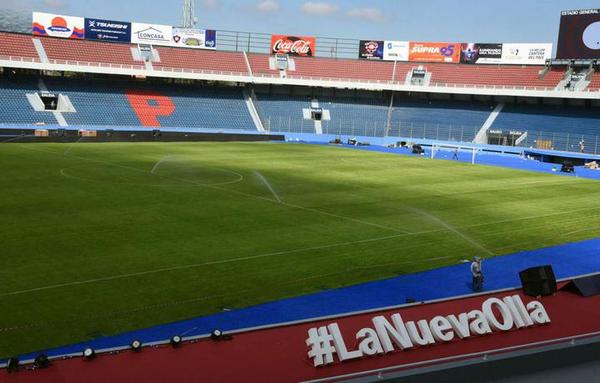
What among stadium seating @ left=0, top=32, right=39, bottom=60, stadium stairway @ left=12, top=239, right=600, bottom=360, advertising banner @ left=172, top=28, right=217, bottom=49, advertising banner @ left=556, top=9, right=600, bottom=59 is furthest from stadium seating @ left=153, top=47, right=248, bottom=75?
stadium stairway @ left=12, top=239, right=600, bottom=360

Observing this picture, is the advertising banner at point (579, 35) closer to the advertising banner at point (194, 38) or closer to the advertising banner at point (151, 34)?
the advertising banner at point (194, 38)

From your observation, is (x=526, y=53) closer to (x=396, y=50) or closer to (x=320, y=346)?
(x=396, y=50)

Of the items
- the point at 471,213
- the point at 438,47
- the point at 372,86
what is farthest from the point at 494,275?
the point at 438,47

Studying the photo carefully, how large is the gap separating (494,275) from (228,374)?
474 inches

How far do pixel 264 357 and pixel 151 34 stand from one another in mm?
77025

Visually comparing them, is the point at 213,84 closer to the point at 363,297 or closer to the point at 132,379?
the point at 363,297

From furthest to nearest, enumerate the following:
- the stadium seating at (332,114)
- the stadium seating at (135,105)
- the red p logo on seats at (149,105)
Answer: the stadium seating at (332,114) → the red p logo on seats at (149,105) → the stadium seating at (135,105)

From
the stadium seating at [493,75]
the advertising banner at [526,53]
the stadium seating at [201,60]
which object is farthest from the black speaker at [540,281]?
the advertising banner at [526,53]

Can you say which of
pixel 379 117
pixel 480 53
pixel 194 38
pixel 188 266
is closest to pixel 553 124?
pixel 480 53

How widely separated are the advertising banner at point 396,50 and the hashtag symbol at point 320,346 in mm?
80886

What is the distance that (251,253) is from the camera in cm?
2048

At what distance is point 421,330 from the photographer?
11977 mm

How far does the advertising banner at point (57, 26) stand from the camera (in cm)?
7531

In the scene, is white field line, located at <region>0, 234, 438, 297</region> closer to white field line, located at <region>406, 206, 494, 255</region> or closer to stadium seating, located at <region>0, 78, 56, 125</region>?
white field line, located at <region>406, 206, 494, 255</region>
